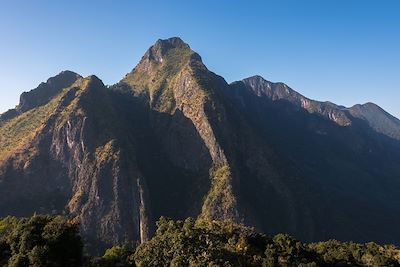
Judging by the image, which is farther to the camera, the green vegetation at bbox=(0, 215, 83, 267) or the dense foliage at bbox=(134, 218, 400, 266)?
the dense foliage at bbox=(134, 218, 400, 266)

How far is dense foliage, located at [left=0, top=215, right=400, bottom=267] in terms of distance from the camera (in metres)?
61.5

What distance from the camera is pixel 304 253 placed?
296ft

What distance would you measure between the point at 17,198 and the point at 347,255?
147m

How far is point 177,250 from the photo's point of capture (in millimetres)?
70750

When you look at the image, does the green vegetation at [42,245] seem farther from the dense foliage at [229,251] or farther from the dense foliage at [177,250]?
the dense foliage at [229,251]

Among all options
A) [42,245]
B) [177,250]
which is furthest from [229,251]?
[42,245]

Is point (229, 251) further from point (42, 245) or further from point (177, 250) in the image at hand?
point (42, 245)

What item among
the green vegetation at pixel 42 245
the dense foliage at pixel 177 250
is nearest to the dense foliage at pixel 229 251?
the dense foliage at pixel 177 250

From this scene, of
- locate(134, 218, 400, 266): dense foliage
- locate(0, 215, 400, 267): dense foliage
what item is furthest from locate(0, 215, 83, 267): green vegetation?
locate(134, 218, 400, 266): dense foliage

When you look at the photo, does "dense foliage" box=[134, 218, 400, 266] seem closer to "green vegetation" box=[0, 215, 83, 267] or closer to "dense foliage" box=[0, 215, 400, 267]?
"dense foliage" box=[0, 215, 400, 267]

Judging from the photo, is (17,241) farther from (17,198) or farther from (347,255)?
(17,198)

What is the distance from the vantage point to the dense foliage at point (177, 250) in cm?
6147

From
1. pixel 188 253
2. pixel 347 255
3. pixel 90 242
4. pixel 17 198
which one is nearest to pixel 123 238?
pixel 90 242

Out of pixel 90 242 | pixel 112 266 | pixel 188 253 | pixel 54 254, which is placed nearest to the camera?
pixel 54 254
